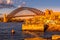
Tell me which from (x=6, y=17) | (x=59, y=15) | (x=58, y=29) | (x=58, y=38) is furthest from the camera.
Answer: (x=6, y=17)

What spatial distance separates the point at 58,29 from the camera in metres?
82.5

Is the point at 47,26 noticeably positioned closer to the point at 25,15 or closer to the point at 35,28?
the point at 35,28

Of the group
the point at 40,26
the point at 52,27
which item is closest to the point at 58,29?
the point at 52,27

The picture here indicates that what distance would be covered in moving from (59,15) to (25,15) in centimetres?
1947

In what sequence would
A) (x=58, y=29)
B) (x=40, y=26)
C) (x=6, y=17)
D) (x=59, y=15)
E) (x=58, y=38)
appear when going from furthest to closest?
(x=6, y=17) → (x=59, y=15) → (x=58, y=29) → (x=40, y=26) → (x=58, y=38)

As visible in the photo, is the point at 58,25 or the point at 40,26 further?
the point at 58,25

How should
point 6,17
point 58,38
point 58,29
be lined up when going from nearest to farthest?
point 58,38, point 58,29, point 6,17

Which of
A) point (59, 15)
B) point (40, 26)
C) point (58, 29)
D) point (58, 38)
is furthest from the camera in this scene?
point (59, 15)

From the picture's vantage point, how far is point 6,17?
17200 cm

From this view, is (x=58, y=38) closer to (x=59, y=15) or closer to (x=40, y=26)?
(x=40, y=26)

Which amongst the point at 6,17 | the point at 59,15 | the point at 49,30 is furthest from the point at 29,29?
the point at 6,17

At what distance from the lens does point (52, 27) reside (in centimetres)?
8350

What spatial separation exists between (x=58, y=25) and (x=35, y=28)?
1082cm

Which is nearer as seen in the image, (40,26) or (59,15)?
(40,26)
